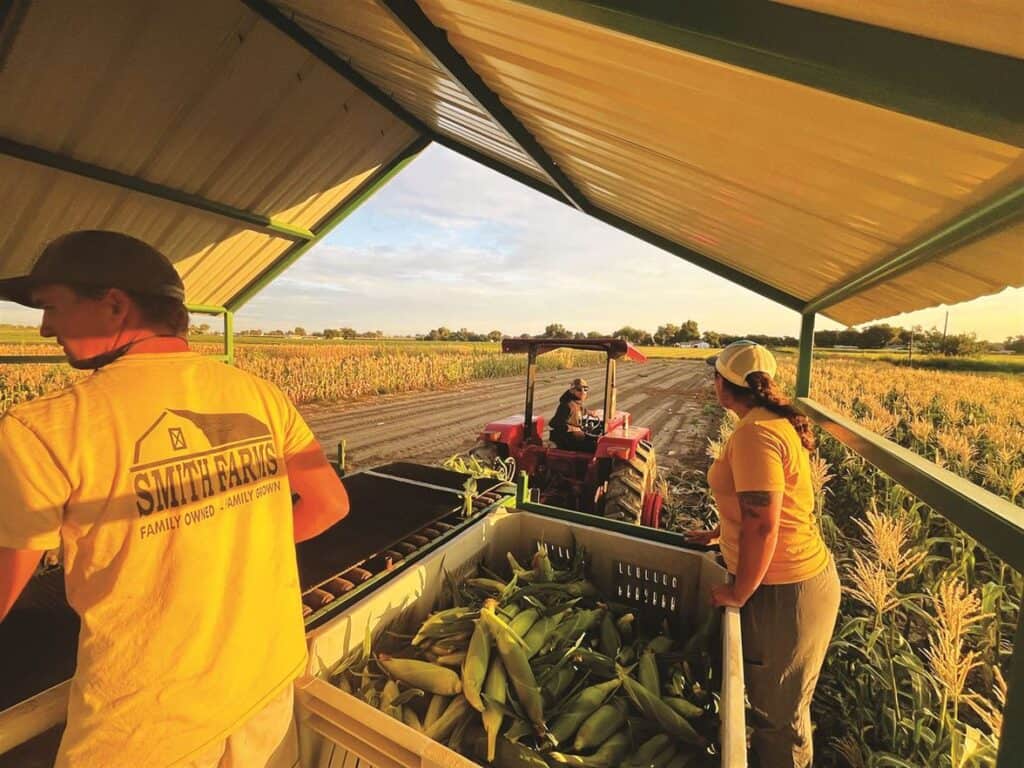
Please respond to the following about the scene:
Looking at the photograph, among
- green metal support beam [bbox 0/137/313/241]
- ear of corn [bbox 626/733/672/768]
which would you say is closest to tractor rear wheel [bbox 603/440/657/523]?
ear of corn [bbox 626/733/672/768]

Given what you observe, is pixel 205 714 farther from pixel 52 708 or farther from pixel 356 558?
pixel 356 558

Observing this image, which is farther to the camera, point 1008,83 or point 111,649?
point 111,649

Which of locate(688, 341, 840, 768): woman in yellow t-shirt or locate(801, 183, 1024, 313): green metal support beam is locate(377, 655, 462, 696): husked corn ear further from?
locate(801, 183, 1024, 313): green metal support beam

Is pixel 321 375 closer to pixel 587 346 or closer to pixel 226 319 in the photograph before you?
pixel 226 319

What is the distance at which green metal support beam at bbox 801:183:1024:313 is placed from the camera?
142 cm

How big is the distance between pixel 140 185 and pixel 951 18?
251 inches

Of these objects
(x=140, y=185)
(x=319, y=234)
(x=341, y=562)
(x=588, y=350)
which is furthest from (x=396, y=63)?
(x=341, y=562)

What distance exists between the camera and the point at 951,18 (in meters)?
0.96

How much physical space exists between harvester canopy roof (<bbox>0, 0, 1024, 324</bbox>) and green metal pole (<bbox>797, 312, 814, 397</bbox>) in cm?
19

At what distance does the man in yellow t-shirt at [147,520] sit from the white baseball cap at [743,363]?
206cm

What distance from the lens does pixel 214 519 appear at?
4.09 ft

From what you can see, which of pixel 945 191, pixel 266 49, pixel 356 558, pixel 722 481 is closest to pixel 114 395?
pixel 356 558

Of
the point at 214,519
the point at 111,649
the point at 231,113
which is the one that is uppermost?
the point at 231,113

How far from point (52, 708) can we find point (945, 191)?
3.16m
